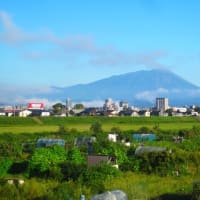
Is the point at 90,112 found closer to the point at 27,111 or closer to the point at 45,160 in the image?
the point at 27,111

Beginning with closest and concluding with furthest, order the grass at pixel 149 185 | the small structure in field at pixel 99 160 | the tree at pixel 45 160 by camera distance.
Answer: the grass at pixel 149 185 < the tree at pixel 45 160 < the small structure in field at pixel 99 160

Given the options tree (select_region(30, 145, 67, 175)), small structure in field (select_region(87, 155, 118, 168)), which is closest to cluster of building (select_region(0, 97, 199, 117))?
tree (select_region(30, 145, 67, 175))

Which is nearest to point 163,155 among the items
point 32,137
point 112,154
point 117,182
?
point 112,154

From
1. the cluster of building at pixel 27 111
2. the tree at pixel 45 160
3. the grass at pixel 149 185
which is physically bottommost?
the grass at pixel 149 185

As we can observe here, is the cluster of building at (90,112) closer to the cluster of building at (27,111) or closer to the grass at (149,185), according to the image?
the cluster of building at (27,111)

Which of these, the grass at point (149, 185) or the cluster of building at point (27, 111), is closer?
the grass at point (149, 185)

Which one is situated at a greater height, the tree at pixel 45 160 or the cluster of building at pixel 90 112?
the cluster of building at pixel 90 112

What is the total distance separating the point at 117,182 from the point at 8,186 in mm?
3444

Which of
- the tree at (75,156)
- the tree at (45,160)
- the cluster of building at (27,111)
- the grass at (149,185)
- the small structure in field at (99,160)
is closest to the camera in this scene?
the grass at (149,185)

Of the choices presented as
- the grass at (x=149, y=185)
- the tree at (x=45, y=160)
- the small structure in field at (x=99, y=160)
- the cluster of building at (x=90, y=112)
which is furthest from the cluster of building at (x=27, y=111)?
the grass at (x=149, y=185)

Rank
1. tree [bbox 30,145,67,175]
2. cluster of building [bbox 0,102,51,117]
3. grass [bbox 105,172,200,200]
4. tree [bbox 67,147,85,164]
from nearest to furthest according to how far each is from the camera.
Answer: grass [bbox 105,172,200,200] < tree [bbox 30,145,67,175] < tree [bbox 67,147,85,164] < cluster of building [bbox 0,102,51,117]

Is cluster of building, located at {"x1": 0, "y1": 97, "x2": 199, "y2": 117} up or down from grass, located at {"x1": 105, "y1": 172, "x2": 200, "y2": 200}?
up

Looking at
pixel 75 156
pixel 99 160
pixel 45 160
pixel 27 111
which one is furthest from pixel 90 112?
pixel 45 160

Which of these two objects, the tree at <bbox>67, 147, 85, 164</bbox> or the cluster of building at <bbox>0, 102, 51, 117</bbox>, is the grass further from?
the cluster of building at <bbox>0, 102, 51, 117</bbox>
